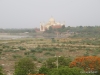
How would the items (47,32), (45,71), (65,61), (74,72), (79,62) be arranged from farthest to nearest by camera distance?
(47,32)
(65,61)
(79,62)
(45,71)
(74,72)

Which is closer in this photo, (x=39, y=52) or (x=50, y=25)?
(x=39, y=52)

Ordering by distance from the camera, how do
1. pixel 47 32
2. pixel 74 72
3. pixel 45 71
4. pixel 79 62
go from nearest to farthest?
pixel 74 72 → pixel 45 71 → pixel 79 62 → pixel 47 32

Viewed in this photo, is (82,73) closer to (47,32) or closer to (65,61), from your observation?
(65,61)

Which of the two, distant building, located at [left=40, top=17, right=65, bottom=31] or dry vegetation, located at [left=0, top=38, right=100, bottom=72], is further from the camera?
distant building, located at [left=40, top=17, right=65, bottom=31]

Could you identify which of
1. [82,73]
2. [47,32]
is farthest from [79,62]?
[47,32]

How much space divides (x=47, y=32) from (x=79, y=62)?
56.4 meters

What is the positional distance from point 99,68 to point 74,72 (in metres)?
2.32

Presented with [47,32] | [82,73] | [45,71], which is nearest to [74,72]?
[82,73]

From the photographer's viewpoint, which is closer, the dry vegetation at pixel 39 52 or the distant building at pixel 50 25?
the dry vegetation at pixel 39 52

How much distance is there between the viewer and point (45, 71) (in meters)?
11.9

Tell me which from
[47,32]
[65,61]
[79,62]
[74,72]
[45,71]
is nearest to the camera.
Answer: [74,72]

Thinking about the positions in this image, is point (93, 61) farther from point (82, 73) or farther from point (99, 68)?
point (82, 73)

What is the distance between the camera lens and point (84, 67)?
12.4 m

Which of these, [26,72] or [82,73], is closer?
[82,73]
